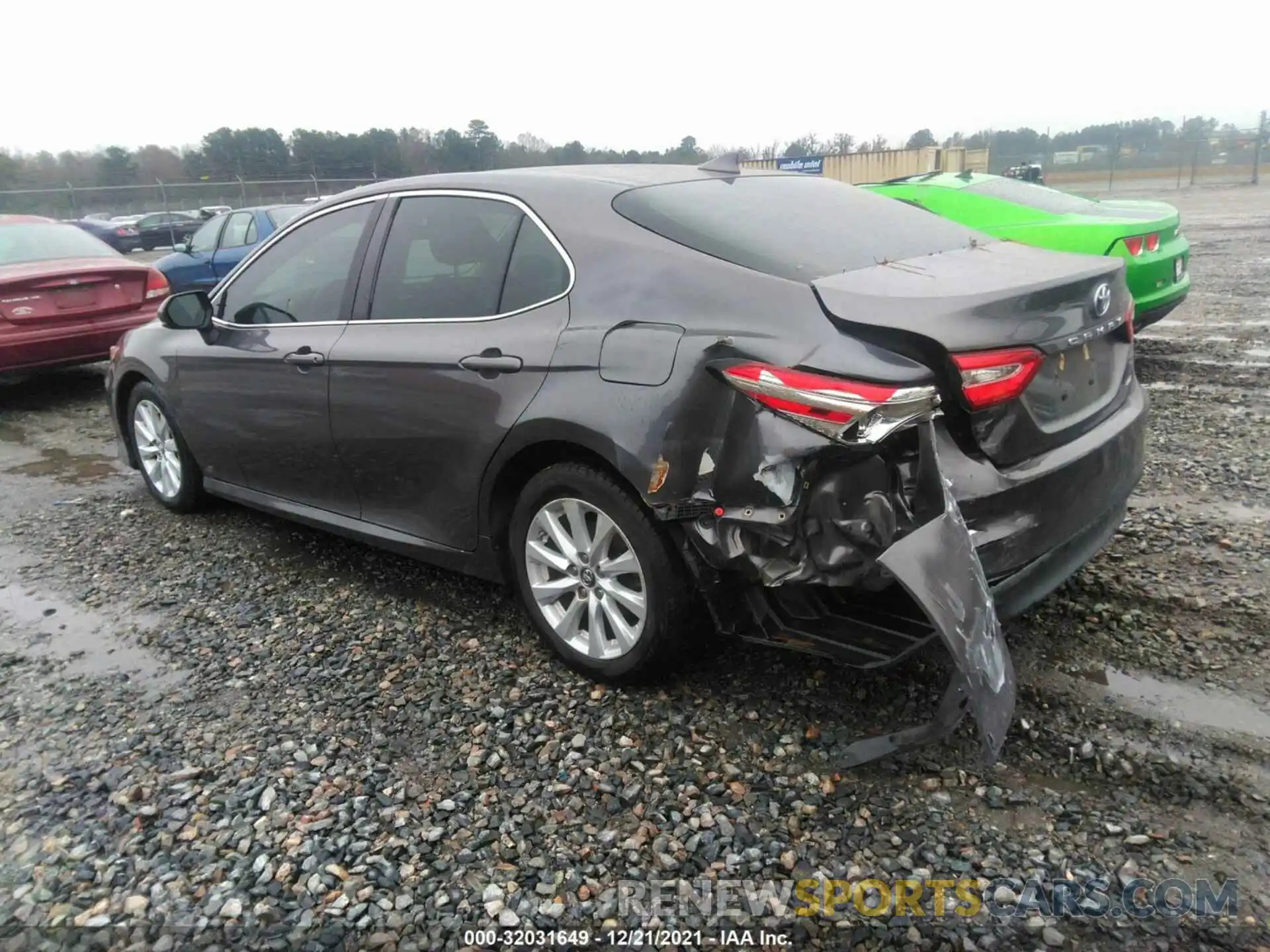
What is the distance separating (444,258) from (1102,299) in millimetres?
2268

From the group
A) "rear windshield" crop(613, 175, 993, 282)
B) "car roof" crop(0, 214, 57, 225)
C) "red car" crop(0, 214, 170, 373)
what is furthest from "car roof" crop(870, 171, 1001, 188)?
"car roof" crop(0, 214, 57, 225)

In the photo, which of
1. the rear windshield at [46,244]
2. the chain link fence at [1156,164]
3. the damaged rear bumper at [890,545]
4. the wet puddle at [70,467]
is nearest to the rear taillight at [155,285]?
the rear windshield at [46,244]

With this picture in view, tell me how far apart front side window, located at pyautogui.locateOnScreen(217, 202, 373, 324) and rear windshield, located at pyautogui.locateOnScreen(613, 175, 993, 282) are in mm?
1383

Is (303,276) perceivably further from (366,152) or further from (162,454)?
(366,152)

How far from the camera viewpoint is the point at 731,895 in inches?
88.5

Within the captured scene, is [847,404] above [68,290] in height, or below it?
above

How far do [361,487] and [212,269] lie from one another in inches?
398

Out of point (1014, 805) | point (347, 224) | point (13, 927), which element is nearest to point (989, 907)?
point (1014, 805)

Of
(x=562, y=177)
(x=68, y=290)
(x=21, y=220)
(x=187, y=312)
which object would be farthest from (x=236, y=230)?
(x=562, y=177)

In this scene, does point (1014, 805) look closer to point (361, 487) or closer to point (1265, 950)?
point (1265, 950)

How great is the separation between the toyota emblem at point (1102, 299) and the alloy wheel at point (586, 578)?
1.60 m

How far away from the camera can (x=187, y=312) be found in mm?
4367

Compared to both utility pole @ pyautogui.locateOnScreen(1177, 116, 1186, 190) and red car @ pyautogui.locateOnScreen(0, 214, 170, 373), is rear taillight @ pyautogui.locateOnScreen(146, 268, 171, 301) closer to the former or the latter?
red car @ pyautogui.locateOnScreen(0, 214, 170, 373)

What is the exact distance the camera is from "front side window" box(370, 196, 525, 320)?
130 inches
